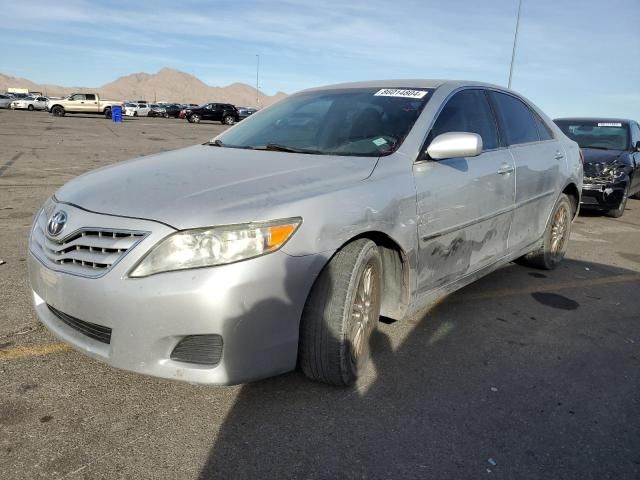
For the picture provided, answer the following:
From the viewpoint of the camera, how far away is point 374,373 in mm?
2928

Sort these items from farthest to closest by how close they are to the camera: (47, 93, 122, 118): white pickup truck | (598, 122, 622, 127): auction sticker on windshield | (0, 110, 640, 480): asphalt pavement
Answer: (47, 93, 122, 118): white pickup truck < (598, 122, 622, 127): auction sticker on windshield < (0, 110, 640, 480): asphalt pavement

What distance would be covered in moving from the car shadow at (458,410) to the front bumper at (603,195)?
509 centimetres

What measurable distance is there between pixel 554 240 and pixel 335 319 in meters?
3.37

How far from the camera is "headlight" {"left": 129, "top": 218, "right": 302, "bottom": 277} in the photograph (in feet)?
7.16

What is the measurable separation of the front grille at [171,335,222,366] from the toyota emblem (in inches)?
32.2

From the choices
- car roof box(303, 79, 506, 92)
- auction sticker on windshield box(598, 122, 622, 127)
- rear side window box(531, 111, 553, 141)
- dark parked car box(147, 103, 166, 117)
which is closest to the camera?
car roof box(303, 79, 506, 92)

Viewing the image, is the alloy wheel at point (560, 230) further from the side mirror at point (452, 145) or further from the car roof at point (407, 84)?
the side mirror at point (452, 145)

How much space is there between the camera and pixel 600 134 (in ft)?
31.0

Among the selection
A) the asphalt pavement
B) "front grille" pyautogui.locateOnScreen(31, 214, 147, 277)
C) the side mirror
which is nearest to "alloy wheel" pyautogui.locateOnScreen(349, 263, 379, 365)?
the asphalt pavement

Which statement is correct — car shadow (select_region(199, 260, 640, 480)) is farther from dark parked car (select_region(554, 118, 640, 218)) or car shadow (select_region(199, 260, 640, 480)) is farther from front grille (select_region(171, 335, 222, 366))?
dark parked car (select_region(554, 118, 640, 218))

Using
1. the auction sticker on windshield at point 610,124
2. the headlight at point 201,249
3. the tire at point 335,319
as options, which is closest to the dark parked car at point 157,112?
the auction sticker on windshield at point 610,124

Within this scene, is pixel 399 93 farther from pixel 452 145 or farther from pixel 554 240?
pixel 554 240

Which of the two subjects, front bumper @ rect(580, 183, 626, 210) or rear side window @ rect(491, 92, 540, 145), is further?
front bumper @ rect(580, 183, 626, 210)

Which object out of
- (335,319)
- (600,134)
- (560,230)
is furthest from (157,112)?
(335,319)
